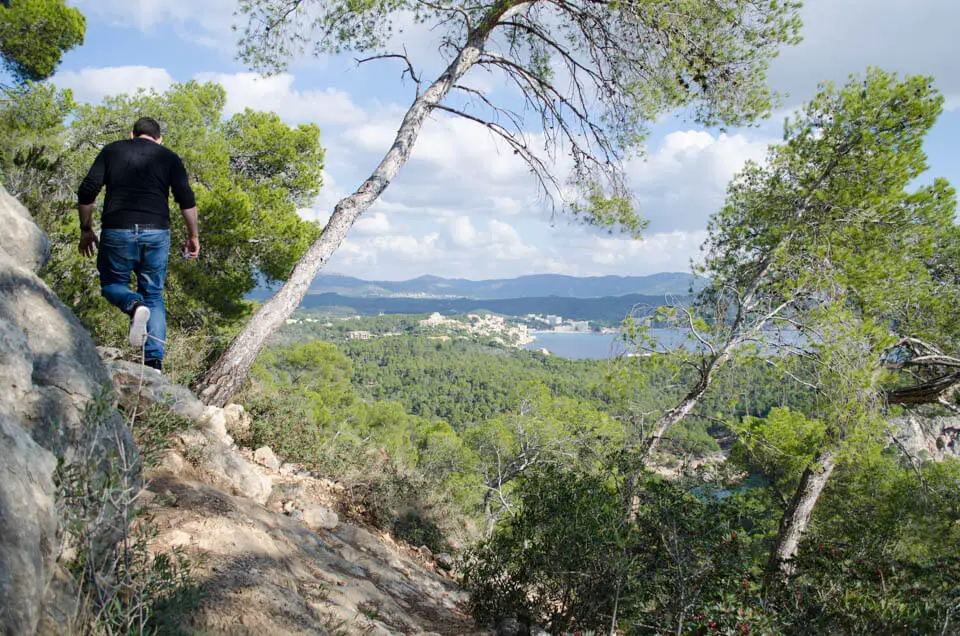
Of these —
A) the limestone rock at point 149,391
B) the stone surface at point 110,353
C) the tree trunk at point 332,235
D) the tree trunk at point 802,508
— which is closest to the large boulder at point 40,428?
the limestone rock at point 149,391

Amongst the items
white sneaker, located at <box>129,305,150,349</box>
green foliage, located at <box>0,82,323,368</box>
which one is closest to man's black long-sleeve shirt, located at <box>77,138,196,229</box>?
white sneaker, located at <box>129,305,150,349</box>

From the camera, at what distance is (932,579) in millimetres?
2936

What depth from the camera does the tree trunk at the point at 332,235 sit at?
15.9 feet

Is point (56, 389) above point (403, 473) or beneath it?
above

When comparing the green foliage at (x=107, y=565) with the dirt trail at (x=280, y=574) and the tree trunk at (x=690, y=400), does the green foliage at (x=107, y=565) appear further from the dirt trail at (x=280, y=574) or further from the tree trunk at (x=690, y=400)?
the tree trunk at (x=690, y=400)

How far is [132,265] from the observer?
338 centimetres

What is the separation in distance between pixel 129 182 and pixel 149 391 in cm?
141

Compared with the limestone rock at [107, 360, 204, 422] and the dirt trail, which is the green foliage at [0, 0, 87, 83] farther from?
the dirt trail

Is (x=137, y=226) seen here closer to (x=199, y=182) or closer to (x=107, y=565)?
(x=107, y=565)

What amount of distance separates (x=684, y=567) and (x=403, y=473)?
4.24 m

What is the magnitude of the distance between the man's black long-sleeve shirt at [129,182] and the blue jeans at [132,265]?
8 cm

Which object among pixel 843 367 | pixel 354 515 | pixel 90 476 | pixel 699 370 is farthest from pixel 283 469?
pixel 843 367

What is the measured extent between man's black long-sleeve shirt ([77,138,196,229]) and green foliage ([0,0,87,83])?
11096mm

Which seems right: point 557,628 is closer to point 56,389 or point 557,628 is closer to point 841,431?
point 56,389
